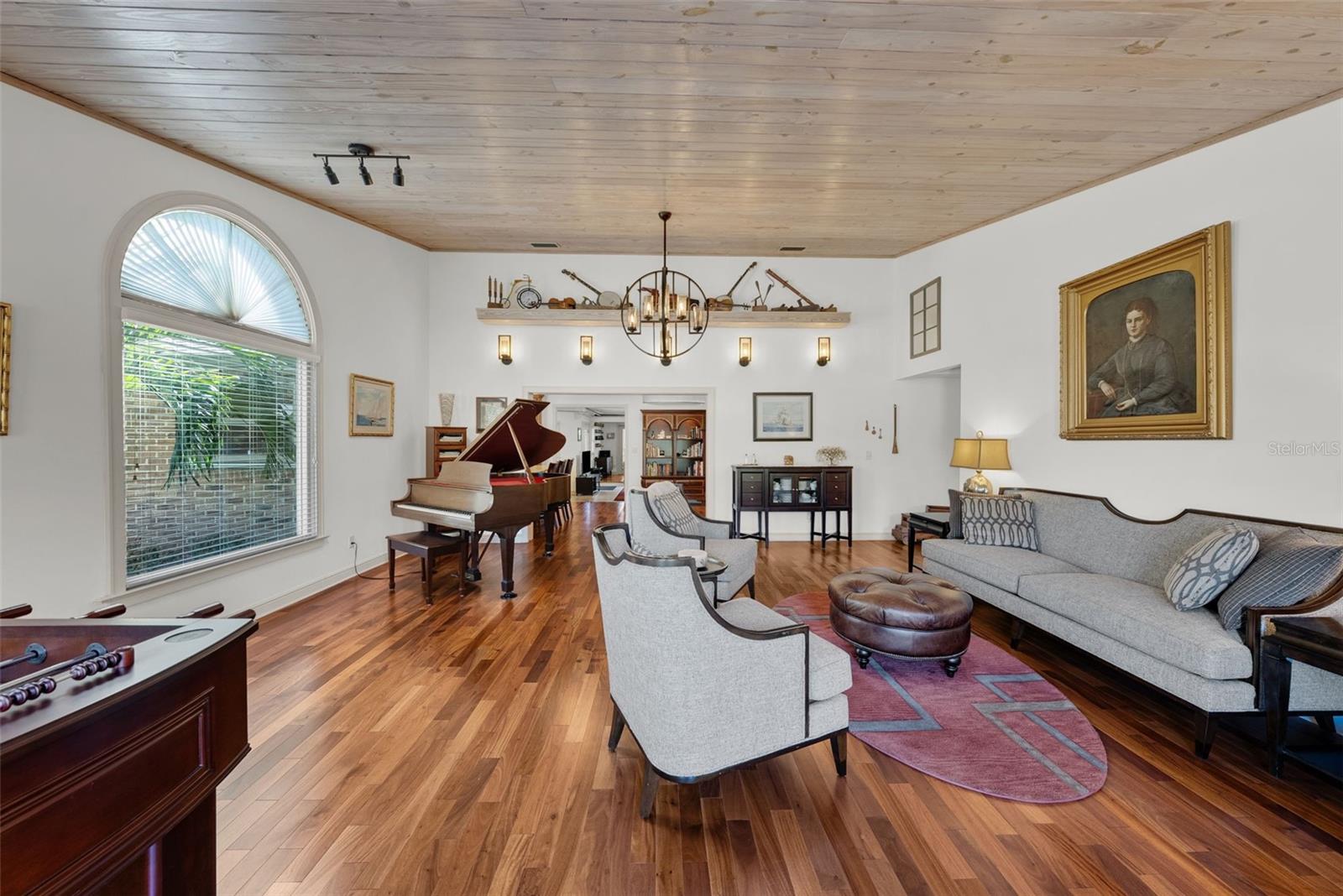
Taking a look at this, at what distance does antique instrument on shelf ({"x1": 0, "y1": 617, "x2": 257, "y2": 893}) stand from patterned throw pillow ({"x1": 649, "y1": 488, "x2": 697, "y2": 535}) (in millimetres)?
2738

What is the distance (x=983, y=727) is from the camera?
7.36 ft

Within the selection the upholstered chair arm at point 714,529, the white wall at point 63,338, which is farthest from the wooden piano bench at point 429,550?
the upholstered chair arm at point 714,529

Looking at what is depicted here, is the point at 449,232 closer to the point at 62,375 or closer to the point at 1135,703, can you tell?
the point at 62,375

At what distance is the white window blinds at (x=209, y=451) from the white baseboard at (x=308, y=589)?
0.42 m

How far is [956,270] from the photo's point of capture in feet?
16.5

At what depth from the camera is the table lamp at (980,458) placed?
4.29 m

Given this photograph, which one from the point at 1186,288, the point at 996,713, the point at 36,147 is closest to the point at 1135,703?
the point at 996,713

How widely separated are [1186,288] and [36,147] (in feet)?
21.6

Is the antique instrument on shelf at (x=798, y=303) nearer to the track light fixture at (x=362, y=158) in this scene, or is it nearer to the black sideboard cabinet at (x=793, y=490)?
the black sideboard cabinet at (x=793, y=490)

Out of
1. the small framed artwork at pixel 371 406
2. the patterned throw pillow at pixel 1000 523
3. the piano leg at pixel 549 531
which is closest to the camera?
the patterned throw pillow at pixel 1000 523

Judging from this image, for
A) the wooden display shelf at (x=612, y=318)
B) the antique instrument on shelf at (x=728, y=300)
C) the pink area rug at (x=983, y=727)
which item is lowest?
the pink area rug at (x=983, y=727)

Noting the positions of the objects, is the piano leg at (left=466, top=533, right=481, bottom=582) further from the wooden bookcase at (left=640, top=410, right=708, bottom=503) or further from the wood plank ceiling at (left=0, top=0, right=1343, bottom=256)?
the wooden bookcase at (left=640, top=410, right=708, bottom=503)

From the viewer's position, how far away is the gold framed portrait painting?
2832mm

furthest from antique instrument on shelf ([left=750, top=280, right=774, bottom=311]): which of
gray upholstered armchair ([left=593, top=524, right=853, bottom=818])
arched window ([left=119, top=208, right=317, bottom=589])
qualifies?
gray upholstered armchair ([left=593, top=524, right=853, bottom=818])
